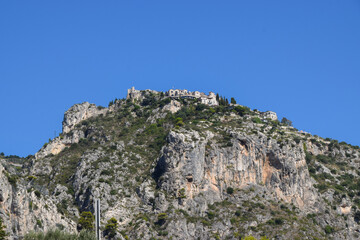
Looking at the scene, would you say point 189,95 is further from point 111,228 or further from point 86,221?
point 86,221

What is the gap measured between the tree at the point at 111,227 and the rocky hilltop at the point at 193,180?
102 cm

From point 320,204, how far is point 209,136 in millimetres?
25730

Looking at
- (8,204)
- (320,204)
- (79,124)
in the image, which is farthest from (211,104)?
(8,204)

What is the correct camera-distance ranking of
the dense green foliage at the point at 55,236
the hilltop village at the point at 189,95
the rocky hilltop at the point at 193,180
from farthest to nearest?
the hilltop village at the point at 189,95 → the rocky hilltop at the point at 193,180 → the dense green foliage at the point at 55,236

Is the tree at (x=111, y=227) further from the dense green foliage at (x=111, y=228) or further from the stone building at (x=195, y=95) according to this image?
the stone building at (x=195, y=95)

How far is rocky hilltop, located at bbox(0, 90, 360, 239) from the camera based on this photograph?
12706 cm

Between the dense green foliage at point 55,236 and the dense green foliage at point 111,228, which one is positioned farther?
the dense green foliage at point 111,228

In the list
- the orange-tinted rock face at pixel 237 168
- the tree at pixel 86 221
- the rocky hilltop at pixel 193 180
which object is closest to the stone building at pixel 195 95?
the rocky hilltop at pixel 193 180

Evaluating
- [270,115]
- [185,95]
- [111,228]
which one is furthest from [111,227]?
[270,115]

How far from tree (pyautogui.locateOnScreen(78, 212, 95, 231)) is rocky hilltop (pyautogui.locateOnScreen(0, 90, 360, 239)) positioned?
4.45 feet

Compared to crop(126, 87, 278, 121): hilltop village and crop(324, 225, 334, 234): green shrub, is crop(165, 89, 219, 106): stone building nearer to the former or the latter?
crop(126, 87, 278, 121): hilltop village

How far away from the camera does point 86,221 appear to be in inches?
4732

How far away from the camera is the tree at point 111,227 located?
395ft

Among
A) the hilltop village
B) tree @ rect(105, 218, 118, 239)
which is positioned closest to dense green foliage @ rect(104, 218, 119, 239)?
tree @ rect(105, 218, 118, 239)
